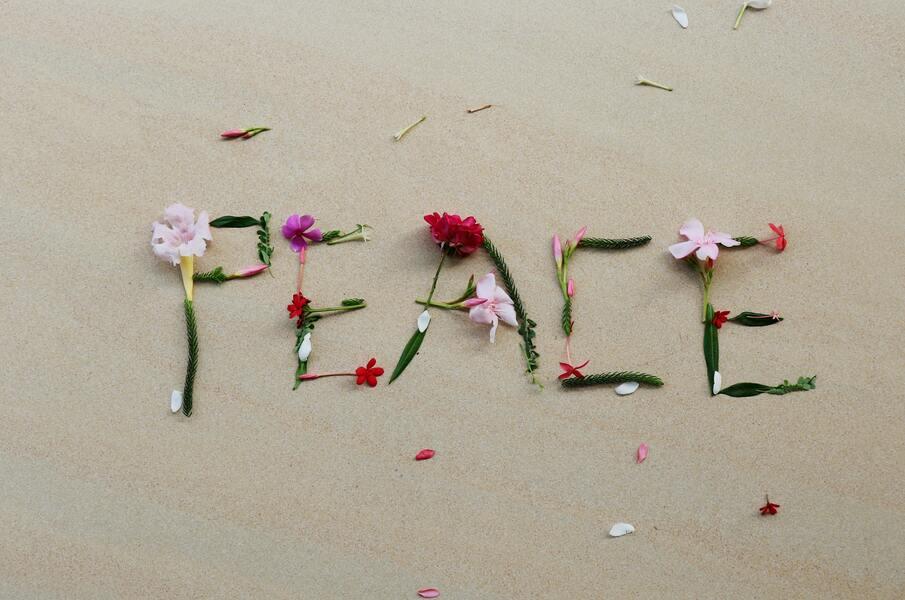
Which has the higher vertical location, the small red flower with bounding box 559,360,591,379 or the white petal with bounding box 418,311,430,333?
the white petal with bounding box 418,311,430,333

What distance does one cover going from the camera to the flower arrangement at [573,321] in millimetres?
1340

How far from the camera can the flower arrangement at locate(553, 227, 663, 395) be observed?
1.34 m

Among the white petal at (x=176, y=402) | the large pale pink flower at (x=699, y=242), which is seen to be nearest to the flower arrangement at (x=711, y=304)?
the large pale pink flower at (x=699, y=242)

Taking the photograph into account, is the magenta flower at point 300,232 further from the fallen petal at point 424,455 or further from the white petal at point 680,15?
the white petal at point 680,15

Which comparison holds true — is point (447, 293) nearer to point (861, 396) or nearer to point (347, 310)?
point (347, 310)

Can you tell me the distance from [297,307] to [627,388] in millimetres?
479

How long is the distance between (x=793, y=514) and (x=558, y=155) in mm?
625

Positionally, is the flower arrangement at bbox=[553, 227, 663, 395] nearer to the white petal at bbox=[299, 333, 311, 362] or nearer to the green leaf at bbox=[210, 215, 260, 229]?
the white petal at bbox=[299, 333, 311, 362]

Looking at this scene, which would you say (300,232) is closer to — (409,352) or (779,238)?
(409,352)

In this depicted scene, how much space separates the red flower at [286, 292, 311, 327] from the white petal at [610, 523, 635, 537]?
0.52m

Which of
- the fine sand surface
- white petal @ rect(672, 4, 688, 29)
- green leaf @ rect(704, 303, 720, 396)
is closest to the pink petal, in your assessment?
the fine sand surface

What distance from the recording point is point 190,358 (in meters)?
1.36

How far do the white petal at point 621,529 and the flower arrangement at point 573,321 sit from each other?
0.18 meters

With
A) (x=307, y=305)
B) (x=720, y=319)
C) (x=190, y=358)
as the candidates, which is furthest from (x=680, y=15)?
(x=190, y=358)
